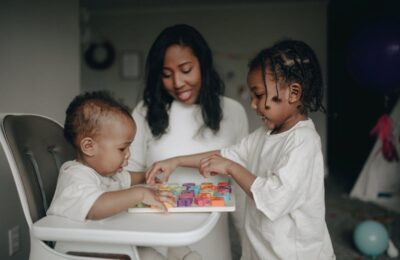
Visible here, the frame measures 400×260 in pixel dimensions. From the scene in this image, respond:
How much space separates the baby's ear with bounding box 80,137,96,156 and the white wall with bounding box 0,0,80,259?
0.77 m

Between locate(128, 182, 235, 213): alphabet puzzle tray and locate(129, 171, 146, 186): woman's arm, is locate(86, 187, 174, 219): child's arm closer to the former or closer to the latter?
locate(128, 182, 235, 213): alphabet puzzle tray

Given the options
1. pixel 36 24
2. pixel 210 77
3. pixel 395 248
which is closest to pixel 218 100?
pixel 210 77

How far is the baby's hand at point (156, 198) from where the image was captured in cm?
102

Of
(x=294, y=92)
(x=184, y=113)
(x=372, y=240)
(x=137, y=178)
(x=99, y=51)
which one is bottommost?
(x=372, y=240)

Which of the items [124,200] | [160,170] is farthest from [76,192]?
[160,170]

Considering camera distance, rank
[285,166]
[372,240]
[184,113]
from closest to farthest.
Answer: [285,166] < [184,113] < [372,240]

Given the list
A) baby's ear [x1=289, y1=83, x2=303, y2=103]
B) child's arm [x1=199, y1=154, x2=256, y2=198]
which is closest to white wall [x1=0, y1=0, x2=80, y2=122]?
child's arm [x1=199, y1=154, x2=256, y2=198]

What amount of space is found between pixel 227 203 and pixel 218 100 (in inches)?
25.1

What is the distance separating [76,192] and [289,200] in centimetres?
58

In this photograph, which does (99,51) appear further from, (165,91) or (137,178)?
(137,178)

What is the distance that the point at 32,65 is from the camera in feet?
6.54

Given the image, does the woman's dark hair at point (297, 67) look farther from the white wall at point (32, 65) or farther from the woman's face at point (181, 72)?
the white wall at point (32, 65)

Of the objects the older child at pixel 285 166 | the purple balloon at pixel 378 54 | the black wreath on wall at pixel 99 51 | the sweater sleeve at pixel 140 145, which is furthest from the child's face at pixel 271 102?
the black wreath on wall at pixel 99 51

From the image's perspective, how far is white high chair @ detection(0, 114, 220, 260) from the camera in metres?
0.87
